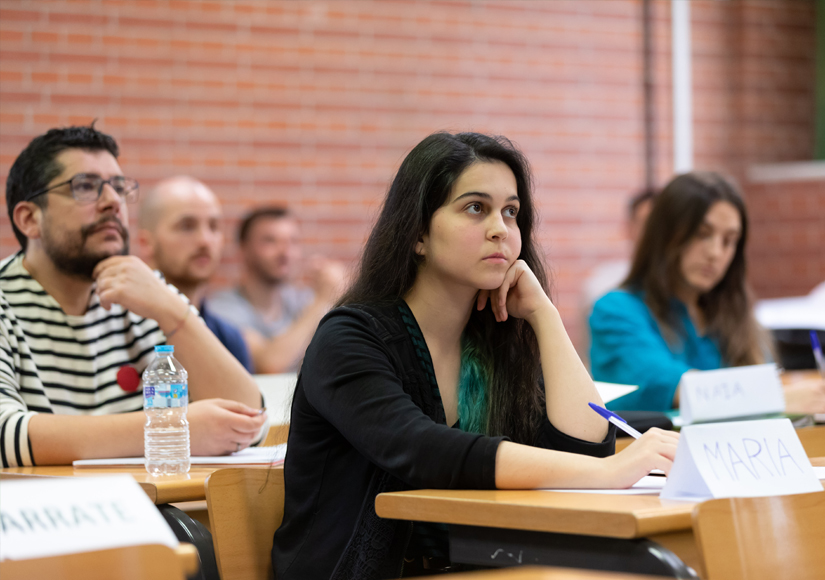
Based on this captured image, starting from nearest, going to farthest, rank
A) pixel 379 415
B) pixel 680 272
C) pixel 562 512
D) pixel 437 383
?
1. pixel 562 512
2. pixel 379 415
3. pixel 437 383
4. pixel 680 272

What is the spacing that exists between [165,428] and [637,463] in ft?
3.06

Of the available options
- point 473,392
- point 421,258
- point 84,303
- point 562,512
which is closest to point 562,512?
point 562,512

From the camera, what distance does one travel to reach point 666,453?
1359 millimetres

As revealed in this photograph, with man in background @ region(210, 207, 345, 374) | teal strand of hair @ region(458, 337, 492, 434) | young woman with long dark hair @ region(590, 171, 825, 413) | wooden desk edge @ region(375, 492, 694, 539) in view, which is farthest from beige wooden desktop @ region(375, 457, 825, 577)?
man in background @ region(210, 207, 345, 374)

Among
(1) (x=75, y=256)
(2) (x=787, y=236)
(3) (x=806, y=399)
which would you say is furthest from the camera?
(2) (x=787, y=236)

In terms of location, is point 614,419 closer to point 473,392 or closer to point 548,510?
point 473,392

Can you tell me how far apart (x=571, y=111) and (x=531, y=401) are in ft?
11.8

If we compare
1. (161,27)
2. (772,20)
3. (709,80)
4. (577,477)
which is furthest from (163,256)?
(772,20)

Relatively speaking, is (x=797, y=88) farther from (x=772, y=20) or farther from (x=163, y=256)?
(x=163, y=256)

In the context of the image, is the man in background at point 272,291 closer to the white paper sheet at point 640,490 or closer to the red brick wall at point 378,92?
the red brick wall at point 378,92

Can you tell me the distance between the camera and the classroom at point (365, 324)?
4.00 feet

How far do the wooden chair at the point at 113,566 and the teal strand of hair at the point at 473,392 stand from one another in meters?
0.82

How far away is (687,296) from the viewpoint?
306cm

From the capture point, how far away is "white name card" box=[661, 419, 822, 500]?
4.06 ft
